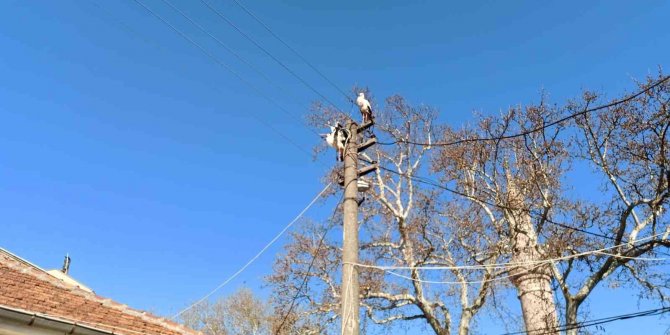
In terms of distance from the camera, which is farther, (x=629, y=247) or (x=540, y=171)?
(x=540, y=171)

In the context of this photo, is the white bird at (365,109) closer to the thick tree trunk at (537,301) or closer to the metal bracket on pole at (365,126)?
the metal bracket on pole at (365,126)

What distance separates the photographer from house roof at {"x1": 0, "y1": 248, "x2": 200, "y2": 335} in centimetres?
676

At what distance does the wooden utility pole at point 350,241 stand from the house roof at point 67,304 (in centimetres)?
333

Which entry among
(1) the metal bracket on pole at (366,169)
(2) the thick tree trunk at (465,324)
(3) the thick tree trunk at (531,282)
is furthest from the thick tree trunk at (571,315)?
(1) the metal bracket on pole at (366,169)

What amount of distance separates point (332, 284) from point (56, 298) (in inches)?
423

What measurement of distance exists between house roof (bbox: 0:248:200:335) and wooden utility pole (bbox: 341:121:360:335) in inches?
131

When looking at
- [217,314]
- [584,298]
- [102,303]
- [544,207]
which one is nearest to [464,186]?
[544,207]

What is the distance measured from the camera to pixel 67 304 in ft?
24.0

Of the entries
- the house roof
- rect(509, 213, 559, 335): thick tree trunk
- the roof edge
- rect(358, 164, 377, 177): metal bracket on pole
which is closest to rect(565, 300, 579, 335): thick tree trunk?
rect(509, 213, 559, 335): thick tree trunk

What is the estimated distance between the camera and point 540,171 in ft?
47.0

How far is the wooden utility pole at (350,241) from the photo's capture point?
5965 mm

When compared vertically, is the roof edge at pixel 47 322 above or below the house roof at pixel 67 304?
below

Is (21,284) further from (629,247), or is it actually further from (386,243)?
(629,247)

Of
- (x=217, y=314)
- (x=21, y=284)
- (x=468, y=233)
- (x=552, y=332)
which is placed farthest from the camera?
(x=217, y=314)
